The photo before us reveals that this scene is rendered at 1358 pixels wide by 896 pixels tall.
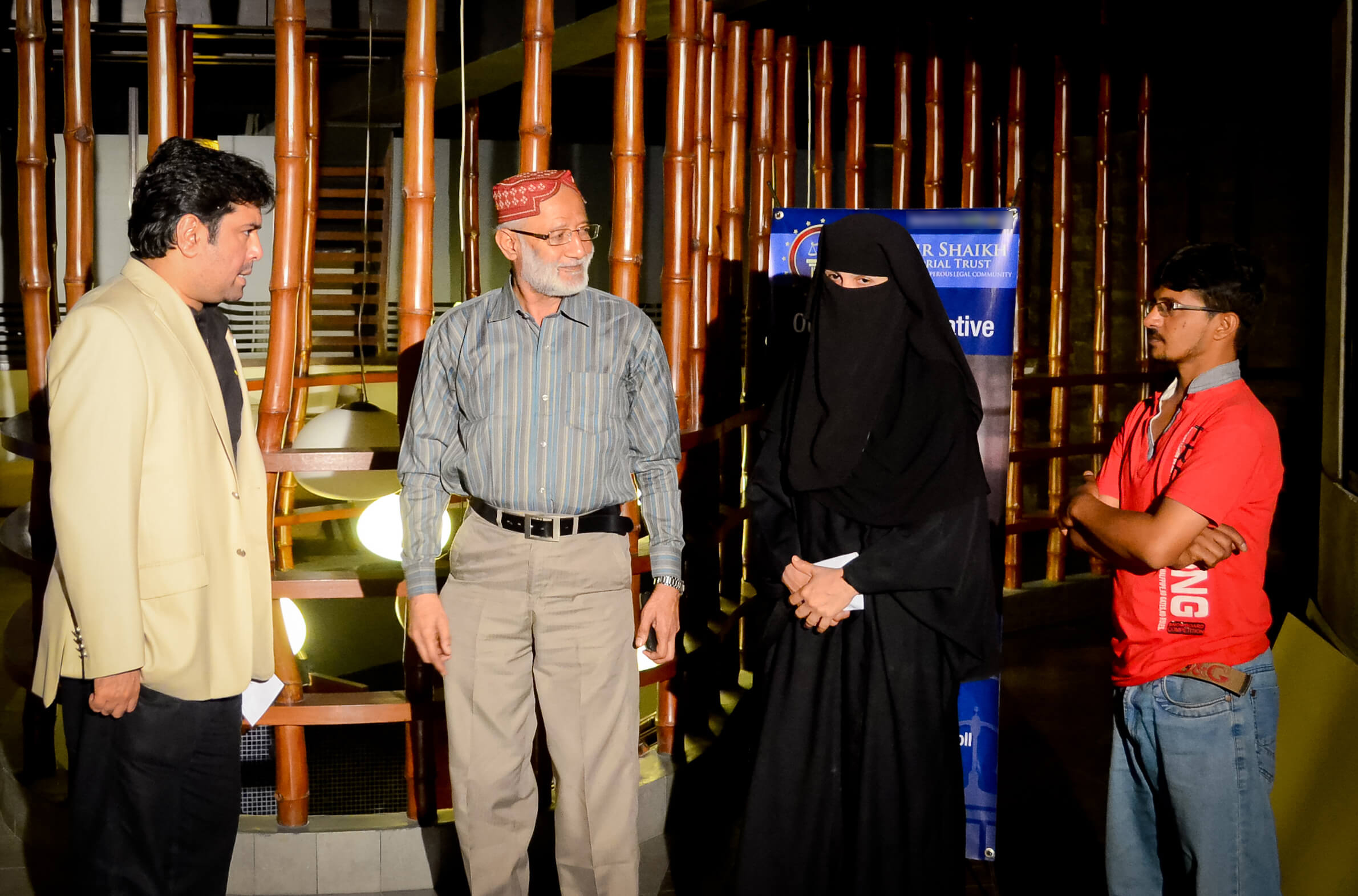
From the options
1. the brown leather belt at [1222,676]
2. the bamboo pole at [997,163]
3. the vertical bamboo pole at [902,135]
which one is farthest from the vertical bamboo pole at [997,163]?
the brown leather belt at [1222,676]

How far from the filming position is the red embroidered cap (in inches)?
88.9

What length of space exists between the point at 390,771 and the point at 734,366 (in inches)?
76.2

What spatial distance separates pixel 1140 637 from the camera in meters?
2.10

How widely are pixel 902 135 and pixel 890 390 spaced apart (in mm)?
3235

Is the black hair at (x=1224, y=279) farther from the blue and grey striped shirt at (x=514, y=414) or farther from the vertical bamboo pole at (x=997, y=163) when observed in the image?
the vertical bamboo pole at (x=997, y=163)

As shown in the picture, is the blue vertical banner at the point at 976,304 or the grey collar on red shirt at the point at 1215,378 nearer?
the grey collar on red shirt at the point at 1215,378

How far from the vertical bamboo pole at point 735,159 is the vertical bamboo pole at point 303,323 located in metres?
1.50

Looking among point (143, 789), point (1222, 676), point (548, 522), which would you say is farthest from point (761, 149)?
point (143, 789)

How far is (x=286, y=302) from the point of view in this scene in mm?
2820

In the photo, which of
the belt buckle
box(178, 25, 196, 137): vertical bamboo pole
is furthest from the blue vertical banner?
box(178, 25, 196, 137): vertical bamboo pole

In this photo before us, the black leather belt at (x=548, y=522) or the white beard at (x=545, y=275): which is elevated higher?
the white beard at (x=545, y=275)

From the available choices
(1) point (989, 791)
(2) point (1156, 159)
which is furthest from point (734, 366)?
(2) point (1156, 159)

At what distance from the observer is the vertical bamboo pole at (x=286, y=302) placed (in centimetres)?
281

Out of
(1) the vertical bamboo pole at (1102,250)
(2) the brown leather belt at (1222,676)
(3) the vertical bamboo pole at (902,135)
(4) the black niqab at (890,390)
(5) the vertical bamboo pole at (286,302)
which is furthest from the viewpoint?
(1) the vertical bamboo pole at (1102,250)
